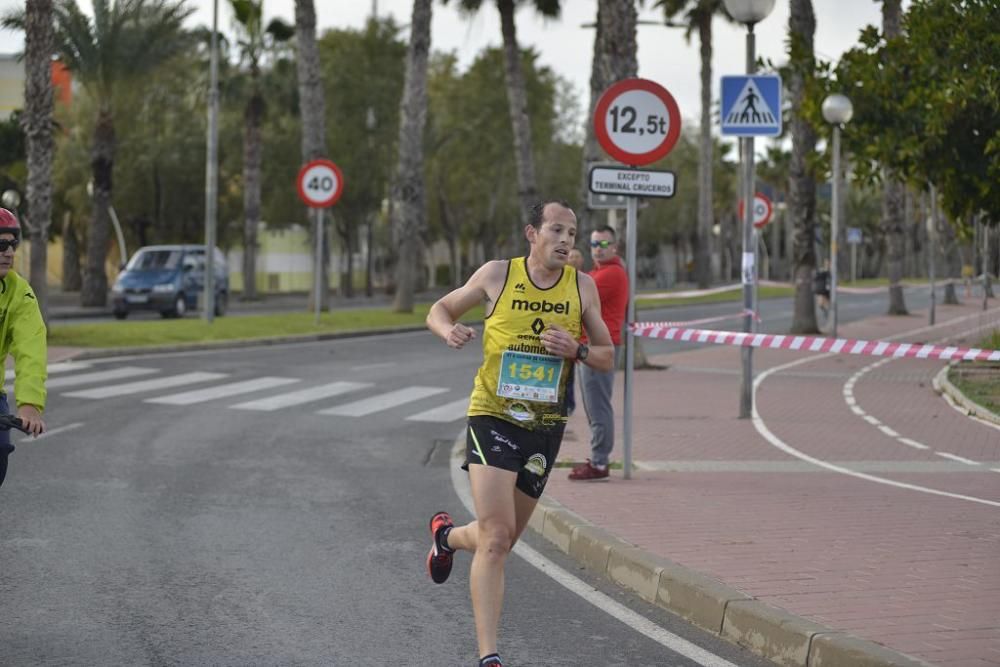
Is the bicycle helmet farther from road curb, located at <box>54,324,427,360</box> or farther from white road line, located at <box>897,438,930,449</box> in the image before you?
road curb, located at <box>54,324,427,360</box>

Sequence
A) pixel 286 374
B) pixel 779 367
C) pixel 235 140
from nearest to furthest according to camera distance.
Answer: pixel 286 374, pixel 779 367, pixel 235 140

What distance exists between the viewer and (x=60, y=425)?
12.8 metres

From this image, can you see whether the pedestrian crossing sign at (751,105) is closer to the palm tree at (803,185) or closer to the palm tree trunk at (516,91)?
the palm tree at (803,185)

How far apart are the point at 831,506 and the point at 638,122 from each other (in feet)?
11.1

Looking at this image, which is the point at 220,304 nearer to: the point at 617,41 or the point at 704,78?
the point at 617,41

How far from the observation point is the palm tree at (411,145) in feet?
102

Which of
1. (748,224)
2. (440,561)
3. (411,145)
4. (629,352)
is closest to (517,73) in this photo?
(411,145)

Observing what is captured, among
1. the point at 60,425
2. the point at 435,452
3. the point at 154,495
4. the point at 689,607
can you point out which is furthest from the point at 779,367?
the point at 689,607

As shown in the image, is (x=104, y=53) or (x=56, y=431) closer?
(x=56, y=431)

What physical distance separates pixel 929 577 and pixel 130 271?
2933 centimetres

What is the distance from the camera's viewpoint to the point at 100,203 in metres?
38.2

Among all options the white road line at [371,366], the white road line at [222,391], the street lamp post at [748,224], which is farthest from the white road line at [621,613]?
the white road line at [371,366]

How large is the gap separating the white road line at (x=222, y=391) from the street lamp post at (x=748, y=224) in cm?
609

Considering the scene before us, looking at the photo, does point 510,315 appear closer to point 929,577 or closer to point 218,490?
point 929,577
